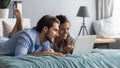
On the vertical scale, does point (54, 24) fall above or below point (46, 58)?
above

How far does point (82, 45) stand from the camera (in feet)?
7.63

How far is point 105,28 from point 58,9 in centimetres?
104

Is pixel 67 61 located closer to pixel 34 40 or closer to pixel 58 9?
pixel 34 40

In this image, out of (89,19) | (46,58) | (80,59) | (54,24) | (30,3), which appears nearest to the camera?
(46,58)

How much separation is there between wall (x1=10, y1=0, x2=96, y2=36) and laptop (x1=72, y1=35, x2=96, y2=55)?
8.72 feet

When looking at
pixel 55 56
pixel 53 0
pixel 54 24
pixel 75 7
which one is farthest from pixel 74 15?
pixel 55 56

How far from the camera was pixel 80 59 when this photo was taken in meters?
2.12

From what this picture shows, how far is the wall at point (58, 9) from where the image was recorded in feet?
16.3

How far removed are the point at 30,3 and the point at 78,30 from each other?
124 centimetres

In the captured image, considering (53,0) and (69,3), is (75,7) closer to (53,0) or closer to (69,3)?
(69,3)

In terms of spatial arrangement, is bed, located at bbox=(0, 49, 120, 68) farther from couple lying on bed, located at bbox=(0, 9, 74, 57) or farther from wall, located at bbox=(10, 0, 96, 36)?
wall, located at bbox=(10, 0, 96, 36)

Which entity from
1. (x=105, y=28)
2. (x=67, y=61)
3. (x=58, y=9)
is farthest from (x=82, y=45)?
(x=105, y=28)

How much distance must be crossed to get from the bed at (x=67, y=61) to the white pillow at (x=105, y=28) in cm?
297

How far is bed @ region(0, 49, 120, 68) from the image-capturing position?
5.98ft
